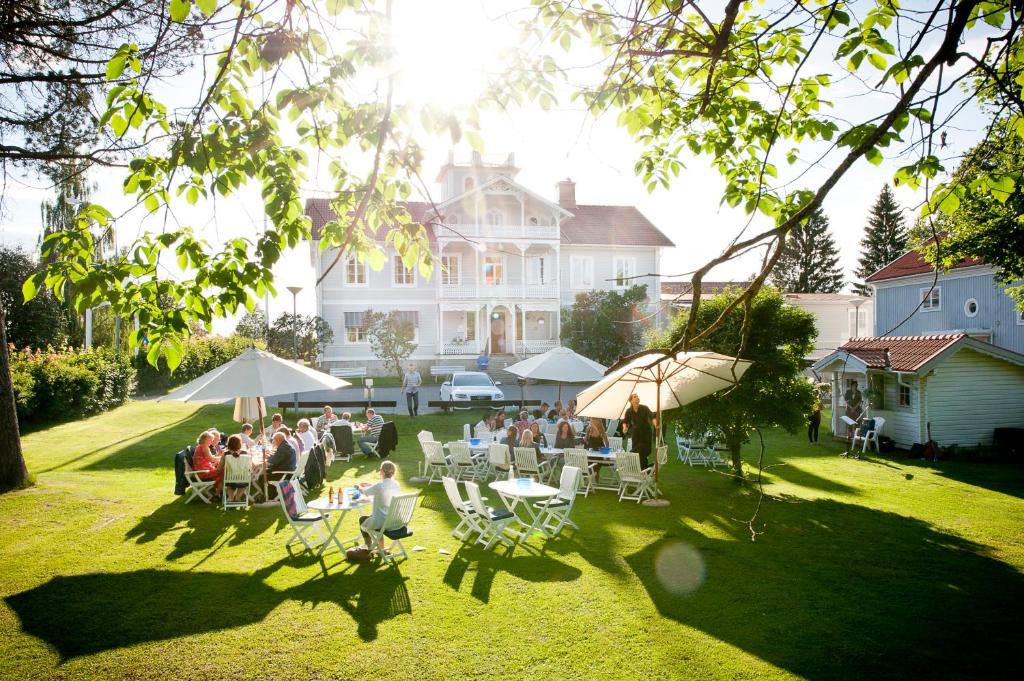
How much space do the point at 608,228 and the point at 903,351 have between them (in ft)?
75.7

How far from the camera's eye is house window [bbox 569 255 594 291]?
130 feet

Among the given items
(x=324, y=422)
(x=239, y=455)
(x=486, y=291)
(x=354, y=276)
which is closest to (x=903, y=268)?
(x=486, y=291)

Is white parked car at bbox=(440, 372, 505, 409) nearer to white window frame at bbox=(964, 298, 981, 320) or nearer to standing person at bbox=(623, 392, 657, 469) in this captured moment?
standing person at bbox=(623, 392, 657, 469)

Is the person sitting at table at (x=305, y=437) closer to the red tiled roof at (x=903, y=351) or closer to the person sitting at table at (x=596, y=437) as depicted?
the person sitting at table at (x=596, y=437)

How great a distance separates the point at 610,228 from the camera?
135ft

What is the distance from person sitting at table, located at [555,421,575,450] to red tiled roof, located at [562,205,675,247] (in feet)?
85.5

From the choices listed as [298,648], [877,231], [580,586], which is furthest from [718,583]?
[877,231]

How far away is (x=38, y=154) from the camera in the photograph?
30.6 feet

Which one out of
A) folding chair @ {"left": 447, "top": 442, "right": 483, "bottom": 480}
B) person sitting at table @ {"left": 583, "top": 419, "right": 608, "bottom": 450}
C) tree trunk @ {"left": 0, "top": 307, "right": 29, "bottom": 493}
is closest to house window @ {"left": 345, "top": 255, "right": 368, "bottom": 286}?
folding chair @ {"left": 447, "top": 442, "right": 483, "bottom": 480}

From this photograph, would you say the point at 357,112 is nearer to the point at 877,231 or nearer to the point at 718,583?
the point at 718,583

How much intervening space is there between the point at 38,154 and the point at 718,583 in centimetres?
1101

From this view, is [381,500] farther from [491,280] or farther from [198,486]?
[491,280]

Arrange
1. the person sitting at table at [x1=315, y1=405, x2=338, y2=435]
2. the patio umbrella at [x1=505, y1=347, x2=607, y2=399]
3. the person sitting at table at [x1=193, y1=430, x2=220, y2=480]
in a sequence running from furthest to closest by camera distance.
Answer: the person sitting at table at [x1=315, y1=405, x2=338, y2=435] → the patio umbrella at [x1=505, y1=347, x2=607, y2=399] → the person sitting at table at [x1=193, y1=430, x2=220, y2=480]

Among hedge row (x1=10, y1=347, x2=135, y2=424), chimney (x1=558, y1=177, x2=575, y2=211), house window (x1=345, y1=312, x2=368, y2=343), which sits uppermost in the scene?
chimney (x1=558, y1=177, x2=575, y2=211)
